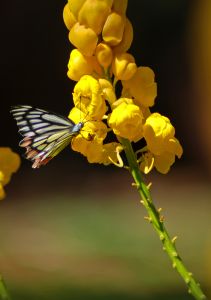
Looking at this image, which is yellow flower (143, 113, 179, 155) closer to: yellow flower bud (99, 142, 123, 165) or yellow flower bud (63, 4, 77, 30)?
yellow flower bud (99, 142, 123, 165)

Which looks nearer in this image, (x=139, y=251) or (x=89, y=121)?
(x=89, y=121)

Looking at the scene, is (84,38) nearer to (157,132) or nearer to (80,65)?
(80,65)

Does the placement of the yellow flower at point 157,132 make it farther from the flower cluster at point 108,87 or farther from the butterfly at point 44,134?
the butterfly at point 44,134

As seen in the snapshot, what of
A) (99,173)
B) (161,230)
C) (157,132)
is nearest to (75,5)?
(157,132)

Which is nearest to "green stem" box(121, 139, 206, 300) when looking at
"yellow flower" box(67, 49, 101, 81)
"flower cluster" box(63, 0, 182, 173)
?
"flower cluster" box(63, 0, 182, 173)

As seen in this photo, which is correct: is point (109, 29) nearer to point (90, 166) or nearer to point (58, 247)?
point (58, 247)

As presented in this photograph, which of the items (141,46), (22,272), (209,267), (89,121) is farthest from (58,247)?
(89,121)
